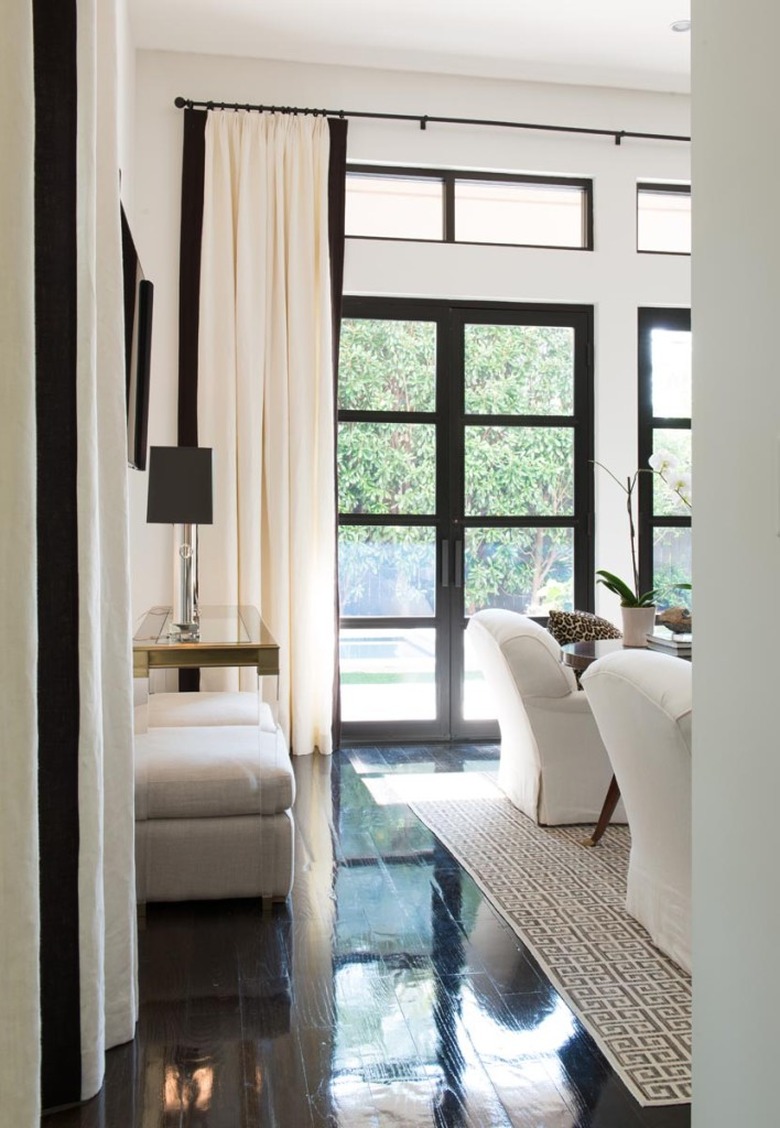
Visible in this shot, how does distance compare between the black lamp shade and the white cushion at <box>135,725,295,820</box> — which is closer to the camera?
the white cushion at <box>135,725,295,820</box>

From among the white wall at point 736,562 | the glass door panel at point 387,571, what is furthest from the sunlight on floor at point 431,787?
the white wall at point 736,562

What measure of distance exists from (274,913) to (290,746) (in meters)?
2.24

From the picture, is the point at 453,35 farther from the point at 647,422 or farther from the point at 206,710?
the point at 206,710

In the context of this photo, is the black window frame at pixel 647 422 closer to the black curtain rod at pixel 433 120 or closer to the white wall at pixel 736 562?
the black curtain rod at pixel 433 120

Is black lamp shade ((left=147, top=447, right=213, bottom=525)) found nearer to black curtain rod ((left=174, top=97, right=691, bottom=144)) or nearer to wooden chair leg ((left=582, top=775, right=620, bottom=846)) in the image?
wooden chair leg ((left=582, top=775, right=620, bottom=846))

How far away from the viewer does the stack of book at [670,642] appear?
3.71 m

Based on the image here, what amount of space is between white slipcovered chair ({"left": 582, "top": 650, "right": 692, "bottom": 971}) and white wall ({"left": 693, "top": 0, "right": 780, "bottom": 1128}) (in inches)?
44.2

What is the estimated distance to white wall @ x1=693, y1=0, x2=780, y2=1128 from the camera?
1.28 meters

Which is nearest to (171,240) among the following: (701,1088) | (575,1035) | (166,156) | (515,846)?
(166,156)

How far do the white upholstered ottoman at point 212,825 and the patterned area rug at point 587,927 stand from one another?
2.28 feet

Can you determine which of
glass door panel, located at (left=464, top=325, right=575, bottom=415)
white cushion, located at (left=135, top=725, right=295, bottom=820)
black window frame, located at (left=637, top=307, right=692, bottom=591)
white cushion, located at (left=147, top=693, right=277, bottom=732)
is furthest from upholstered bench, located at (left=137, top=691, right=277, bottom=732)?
black window frame, located at (left=637, top=307, right=692, bottom=591)

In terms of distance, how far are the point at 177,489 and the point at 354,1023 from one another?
7.42ft

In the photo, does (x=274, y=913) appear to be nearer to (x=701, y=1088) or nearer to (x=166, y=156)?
(x=701, y=1088)

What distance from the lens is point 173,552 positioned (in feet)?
17.4
